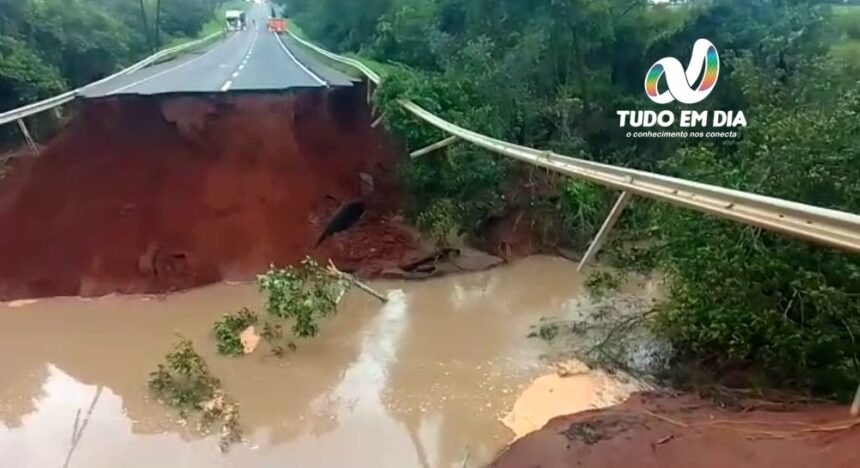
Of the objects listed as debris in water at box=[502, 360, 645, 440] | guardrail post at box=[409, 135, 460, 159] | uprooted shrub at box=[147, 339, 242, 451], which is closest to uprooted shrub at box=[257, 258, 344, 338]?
uprooted shrub at box=[147, 339, 242, 451]

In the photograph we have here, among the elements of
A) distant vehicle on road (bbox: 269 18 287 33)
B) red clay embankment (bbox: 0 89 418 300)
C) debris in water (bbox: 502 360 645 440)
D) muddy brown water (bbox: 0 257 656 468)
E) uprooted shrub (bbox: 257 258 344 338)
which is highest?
distant vehicle on road (bbox: 269 18 287 33)

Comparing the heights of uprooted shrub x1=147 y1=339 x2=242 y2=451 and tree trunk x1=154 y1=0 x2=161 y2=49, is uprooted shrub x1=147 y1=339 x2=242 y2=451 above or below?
below

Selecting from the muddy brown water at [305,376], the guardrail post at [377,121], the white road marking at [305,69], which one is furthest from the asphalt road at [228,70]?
the muddy brown water at [305,376]

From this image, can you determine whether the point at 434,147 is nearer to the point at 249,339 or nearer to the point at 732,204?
the point at 249,339

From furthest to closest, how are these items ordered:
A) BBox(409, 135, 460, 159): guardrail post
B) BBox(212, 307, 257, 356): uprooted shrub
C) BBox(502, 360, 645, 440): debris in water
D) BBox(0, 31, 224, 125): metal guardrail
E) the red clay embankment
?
BBox(409, 135, 460, 159): guardrail post, the red clay embankment, BBox(0, 31, 224, 125): metal guardrail, BBox(212, 307, 257, 356): uprooted shrub, BBox(502, 360, 645, 440): debris in water

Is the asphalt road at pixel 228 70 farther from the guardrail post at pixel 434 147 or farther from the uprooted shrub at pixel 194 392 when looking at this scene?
the uprooted shrub at pixel 194 392

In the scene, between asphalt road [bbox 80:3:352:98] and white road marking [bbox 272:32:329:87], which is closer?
asphalt road [bbox 80:3:352:98]

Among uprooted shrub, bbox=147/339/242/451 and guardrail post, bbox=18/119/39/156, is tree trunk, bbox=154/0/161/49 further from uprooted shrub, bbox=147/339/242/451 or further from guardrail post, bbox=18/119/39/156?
uprooted shrub, bbox=147/339/242/451
